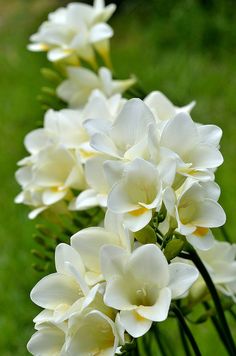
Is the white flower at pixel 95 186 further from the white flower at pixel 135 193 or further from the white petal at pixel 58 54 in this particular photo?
the white petal at pixel 58 54

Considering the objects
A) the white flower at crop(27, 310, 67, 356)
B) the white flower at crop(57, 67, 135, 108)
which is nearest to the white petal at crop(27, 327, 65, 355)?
the white flower at crop(27, 310, 67, 356)

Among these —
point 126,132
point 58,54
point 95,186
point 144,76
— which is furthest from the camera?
point 144,76

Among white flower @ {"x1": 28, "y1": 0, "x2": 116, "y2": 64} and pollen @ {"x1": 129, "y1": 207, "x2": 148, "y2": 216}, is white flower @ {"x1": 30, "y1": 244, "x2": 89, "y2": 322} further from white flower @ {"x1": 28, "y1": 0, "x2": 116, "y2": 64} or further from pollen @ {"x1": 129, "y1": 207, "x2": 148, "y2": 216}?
white flower @ {"x1": 28, "y1": 0, "x2": 116, "y2": 64}

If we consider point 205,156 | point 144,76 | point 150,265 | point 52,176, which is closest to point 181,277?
point 150,265

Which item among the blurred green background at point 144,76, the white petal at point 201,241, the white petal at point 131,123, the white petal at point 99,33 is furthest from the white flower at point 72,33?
the blurred green background at point 144,76

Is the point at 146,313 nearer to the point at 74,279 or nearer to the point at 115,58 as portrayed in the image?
the point at 74,279

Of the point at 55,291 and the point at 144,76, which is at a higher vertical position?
the point at 55,291

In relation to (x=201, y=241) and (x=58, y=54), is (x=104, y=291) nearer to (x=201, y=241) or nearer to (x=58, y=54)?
(x=201, y=241)
